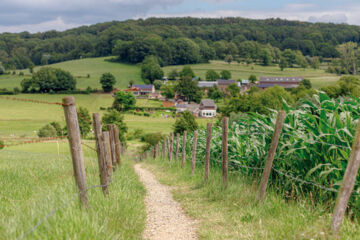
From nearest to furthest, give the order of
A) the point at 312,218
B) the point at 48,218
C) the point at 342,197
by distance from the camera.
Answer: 1. the point at 48,218
2. the point at 342,197
3. the point at 312,218

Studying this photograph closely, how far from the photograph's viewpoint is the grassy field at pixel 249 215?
3.88 meters

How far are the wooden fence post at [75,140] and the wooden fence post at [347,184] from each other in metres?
3.06

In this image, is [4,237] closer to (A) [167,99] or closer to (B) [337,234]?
(B) [337,234]

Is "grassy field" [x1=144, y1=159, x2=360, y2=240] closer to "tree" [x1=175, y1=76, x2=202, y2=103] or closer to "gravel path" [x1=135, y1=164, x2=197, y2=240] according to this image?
"gravel path" [x1=135, y1=164, x2=197, y2=240]

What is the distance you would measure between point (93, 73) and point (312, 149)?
132 m

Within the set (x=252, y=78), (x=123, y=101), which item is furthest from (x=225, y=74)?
(x=123, y=101)

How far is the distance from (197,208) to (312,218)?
2439 mm

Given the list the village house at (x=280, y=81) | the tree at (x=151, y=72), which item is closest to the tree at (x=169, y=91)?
the tree at (x=151, y=72)

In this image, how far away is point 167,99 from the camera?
380 ft

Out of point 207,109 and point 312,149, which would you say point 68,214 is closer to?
point 312,149

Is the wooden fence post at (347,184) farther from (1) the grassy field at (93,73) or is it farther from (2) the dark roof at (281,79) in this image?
(2) the dark roof at (281,79)

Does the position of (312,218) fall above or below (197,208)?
above

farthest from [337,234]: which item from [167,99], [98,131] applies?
[167,99]

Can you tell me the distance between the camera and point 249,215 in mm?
5000
